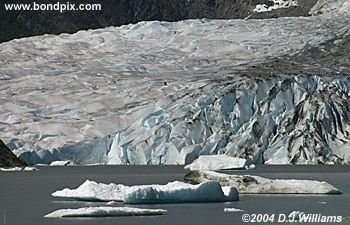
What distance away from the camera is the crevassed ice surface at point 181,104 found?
70.1 meters

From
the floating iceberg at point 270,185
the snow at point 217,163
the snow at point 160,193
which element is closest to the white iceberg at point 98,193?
the snow at point 160,193

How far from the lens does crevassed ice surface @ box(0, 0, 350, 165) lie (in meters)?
70.1

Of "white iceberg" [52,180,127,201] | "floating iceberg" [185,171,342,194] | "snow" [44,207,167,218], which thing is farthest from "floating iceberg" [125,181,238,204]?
"floating iceberg" [185,171,342,194]

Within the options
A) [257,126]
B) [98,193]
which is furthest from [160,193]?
[257,126]

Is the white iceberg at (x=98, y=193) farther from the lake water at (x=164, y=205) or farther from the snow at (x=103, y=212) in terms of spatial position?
the snow at (x=103, y=212)

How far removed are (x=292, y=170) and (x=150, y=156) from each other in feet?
38.2

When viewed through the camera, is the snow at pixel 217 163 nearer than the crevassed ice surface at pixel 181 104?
Yes

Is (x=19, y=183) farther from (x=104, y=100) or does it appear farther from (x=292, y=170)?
(x=104, y=100)

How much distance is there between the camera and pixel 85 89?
274ft

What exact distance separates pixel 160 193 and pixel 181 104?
134 feet

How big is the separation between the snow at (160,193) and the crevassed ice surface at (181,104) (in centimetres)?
3235

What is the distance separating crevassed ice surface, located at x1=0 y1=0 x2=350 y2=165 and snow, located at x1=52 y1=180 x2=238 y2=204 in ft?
106

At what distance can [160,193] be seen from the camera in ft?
109

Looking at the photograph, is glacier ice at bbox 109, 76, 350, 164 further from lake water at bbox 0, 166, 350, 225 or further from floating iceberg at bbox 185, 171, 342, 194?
floating iceberg at bbox 185, 171, 342, 194
